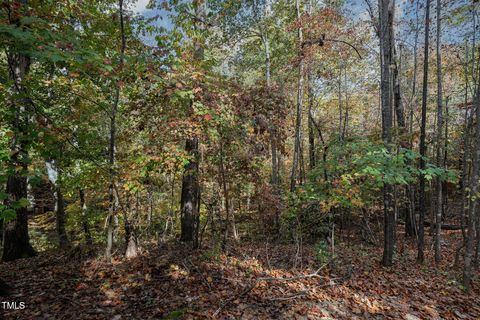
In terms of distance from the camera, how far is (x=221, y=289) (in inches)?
189

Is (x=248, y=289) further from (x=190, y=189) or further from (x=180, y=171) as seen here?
(x=190, y=189)

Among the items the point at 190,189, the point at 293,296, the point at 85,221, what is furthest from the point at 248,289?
the point at 85,221

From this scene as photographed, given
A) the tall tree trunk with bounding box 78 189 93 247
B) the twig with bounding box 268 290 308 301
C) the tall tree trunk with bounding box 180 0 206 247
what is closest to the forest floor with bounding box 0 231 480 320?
the twig with bounding box 268 290 308 301

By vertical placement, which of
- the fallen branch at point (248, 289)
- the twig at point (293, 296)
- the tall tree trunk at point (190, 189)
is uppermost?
the tall tree trunk at point (190, 189)

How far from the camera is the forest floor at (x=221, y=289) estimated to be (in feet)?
13.4

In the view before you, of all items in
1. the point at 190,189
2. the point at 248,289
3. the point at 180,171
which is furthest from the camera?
the point at 190,189

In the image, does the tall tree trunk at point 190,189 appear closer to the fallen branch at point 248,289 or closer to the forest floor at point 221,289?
the forest floor at point 221,289

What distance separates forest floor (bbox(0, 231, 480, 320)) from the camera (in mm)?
4074

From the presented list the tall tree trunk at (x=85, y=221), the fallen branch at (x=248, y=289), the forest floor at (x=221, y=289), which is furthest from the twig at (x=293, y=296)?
the tall tree trunk at (x=85, y=221)

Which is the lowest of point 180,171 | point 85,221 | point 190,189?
point 85,221

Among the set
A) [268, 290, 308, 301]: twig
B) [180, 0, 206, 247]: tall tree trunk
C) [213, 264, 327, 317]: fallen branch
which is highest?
[180, 0, 206, 247]: tall tree trunk

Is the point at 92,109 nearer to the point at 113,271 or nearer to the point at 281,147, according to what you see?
the point at 113,271

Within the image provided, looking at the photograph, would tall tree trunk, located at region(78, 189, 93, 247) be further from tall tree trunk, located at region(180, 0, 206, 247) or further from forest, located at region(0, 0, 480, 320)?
tall tree trunk, located at region(180, 0, 206, 247)

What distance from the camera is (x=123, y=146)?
A: 391 inches
